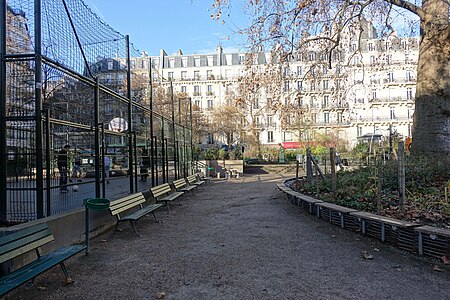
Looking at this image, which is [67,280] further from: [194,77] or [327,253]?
[194,77]

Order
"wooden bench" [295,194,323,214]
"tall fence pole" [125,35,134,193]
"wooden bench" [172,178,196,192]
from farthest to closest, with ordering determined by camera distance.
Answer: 1. "wooden bench" [172,178,196,192]
2. "tall fence pole" [125,35,134,193]
3. "wooden bench" [295,194,323,214]

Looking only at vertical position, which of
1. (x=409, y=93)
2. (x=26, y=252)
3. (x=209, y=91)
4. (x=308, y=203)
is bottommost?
(x=308, y=203)

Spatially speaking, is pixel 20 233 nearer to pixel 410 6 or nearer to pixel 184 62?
pixel 410 6

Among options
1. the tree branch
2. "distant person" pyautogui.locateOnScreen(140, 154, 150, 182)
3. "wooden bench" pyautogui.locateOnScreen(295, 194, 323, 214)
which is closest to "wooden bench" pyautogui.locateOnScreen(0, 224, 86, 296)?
"wooden bench" pyautogui.locateOnScreen(295, 194, 323, 214)

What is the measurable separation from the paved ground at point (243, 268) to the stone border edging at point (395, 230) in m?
0.14

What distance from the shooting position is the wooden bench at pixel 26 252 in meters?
3.24

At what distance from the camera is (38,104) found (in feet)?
16.7

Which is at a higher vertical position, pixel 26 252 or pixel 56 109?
pixel 56 109

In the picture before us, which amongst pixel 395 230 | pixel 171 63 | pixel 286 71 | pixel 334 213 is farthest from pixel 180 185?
pixel 171 63

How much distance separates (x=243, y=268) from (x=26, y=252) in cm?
248

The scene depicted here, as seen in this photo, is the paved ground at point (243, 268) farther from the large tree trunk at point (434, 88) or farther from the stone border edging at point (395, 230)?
the large tree trunk at point (434, 88)

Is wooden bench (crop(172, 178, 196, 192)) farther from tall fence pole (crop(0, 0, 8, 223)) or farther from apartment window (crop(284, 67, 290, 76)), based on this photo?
tall fence pole (crop(0, 0, 8, 223))

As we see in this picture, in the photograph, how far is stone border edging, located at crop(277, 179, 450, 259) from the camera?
14.8 ft

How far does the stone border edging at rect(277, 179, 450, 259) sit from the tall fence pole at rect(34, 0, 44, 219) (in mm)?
4998
